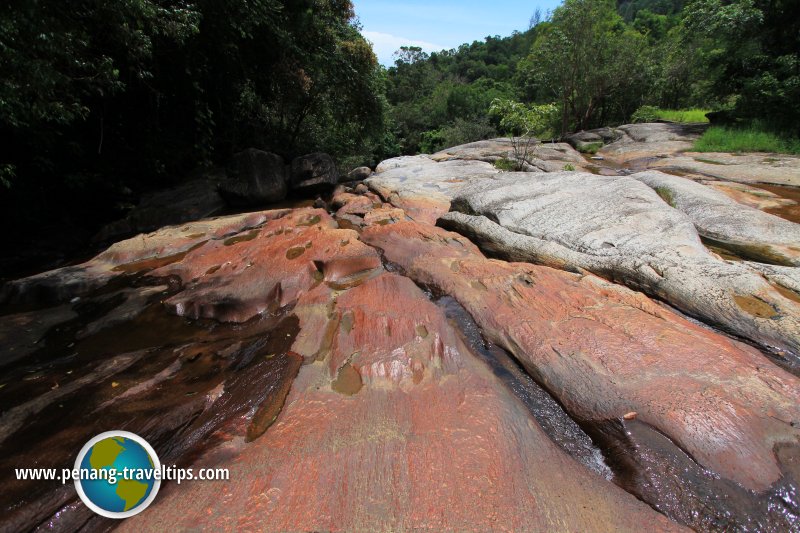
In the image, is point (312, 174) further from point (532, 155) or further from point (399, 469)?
point (399, 469)

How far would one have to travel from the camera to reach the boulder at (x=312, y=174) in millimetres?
11445

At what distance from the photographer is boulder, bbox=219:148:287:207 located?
10.3 m

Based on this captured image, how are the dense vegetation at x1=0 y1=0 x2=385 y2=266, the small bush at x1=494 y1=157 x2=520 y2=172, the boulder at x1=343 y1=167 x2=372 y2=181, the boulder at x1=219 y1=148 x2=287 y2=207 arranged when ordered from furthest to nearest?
the boulder at x1=343 y1=167 x2=372 y2=181, the small bush at x1=494 y1=157 x2=520 y2=172, the boulder at x1=219 y1=148 x2=287 y2=207, the dense vegetation at x1=0 y1=0 x2=385 y2=266

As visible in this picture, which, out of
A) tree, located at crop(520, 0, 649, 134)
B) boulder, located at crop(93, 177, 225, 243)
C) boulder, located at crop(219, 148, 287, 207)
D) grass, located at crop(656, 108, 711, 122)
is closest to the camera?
boulder, located at crop(93, 177, 225, 243)

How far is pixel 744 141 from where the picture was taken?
37.1 feet

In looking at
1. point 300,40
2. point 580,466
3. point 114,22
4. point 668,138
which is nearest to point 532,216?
point 580,466

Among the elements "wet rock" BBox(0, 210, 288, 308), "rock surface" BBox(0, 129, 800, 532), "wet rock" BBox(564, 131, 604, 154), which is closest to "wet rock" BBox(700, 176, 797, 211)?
"rock surface" BBox(0, 129, 800, 532)

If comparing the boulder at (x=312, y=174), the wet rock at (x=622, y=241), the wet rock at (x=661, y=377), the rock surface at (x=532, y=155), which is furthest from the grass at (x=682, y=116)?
the wet rock at (x=661, y=377)

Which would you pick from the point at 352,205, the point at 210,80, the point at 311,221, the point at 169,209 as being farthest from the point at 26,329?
the point at 210,80

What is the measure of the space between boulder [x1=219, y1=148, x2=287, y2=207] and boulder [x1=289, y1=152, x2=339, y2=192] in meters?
0.53

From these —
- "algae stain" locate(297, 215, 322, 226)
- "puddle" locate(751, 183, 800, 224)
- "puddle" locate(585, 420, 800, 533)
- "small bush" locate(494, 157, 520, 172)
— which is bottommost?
"puddle" locate(585, 420, 800, 533)

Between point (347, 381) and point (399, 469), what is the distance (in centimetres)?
94

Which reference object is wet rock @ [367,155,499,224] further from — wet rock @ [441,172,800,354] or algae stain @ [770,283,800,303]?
algae stain @ [770,283,800,303]

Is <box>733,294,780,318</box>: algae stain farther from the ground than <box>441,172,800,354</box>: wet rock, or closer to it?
closer to it
